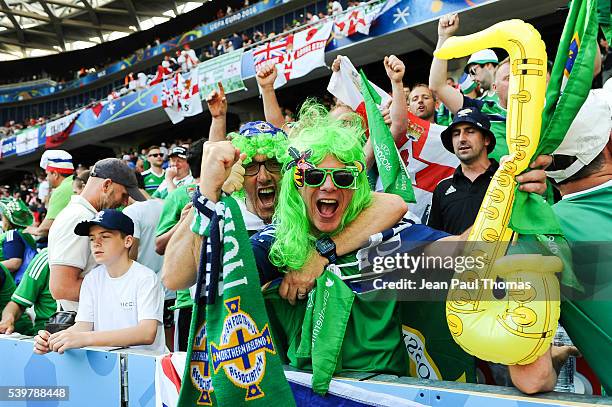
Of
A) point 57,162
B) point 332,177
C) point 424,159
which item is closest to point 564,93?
point 332,177

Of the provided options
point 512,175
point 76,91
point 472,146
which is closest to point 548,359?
point 512,175

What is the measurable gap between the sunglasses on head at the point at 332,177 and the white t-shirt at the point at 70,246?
1760mm

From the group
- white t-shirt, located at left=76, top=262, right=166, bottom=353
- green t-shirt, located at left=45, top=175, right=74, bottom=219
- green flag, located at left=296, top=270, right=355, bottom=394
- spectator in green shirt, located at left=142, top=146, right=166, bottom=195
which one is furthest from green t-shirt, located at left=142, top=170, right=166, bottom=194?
green flag, located at left=296, top=270, right=355, bottom=394

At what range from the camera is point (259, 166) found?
2391 millimetres

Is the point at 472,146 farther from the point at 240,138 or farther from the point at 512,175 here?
the point at 512,175

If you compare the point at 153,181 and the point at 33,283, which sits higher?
the point at 153,181

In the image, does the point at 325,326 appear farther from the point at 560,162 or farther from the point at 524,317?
the point at 560,162

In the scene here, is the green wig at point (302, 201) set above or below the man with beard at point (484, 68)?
below

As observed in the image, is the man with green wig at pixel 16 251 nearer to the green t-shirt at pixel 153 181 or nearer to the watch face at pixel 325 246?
the green t-shirt at pixel 153 181

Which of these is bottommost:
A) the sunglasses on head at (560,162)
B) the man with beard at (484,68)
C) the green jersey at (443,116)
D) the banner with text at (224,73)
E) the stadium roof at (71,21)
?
the sunglasses on head at (560,162)

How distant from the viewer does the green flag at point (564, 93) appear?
1426mm

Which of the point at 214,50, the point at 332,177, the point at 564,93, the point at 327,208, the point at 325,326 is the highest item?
the point at 214,50

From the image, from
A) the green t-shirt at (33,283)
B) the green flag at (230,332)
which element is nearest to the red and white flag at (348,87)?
the green flag at (230,332)

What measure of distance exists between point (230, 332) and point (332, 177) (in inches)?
24.5
